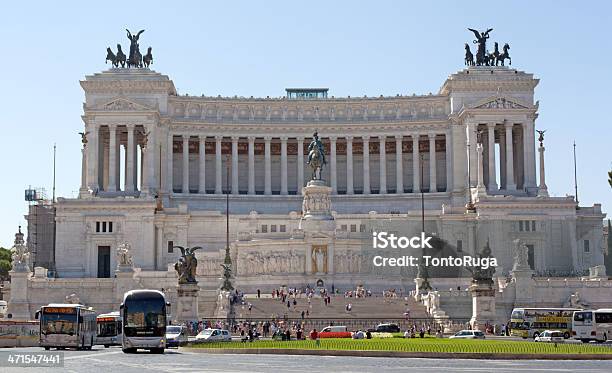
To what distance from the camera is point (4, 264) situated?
146125 millimetres

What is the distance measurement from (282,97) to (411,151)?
54.5 ft

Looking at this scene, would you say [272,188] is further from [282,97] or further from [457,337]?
[457,337]

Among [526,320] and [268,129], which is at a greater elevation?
[268,129]

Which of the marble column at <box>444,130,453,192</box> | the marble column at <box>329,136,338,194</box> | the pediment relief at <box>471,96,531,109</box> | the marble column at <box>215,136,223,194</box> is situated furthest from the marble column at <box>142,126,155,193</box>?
the pediment relief at <box>471,96,531,109</box>

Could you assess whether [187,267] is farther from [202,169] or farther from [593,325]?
[202,169]

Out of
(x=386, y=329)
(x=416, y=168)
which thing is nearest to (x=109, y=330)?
(x=386, y=329)

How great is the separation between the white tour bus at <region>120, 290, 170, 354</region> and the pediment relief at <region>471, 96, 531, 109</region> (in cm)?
7475

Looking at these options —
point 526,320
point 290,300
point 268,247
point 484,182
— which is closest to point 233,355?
point 526,320

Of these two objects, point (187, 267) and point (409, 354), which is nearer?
point (409, 354)

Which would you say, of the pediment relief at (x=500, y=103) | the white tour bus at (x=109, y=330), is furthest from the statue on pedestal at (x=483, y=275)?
the pediment relief at (x=500, y=103)

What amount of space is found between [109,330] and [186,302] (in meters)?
6.82

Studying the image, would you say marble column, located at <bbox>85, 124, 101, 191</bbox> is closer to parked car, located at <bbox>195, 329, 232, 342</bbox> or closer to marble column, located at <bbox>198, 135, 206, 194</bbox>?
marble column, located at <bbox>198, 135, 206, 194</bbox>

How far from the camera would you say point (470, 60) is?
129625 mm

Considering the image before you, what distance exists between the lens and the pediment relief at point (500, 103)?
12322 centimetres
